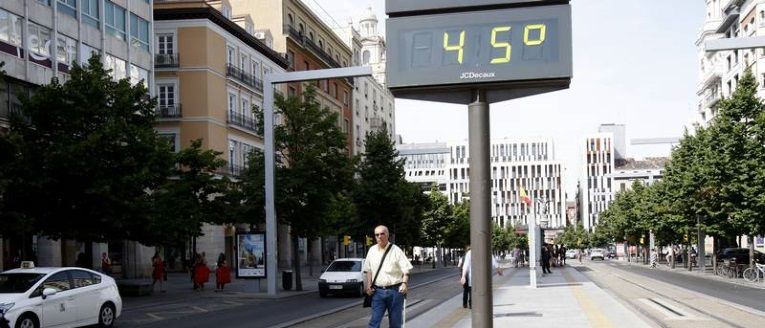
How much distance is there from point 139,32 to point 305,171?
1804 centimetres

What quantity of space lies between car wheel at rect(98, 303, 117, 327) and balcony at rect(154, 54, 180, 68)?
36.2 meters

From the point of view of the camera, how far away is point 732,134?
41.2m

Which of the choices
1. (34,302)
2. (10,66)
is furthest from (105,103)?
(34,302)

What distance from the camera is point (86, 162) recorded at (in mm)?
26672

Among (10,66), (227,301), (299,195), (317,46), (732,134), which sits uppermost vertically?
(317,46)

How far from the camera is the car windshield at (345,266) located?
30.1 metres

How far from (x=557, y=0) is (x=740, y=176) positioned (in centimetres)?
3653

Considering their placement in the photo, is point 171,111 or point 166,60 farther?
point 166,60

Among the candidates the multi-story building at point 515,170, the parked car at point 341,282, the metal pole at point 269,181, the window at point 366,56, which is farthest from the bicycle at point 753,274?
the multi-story building at point 515,170

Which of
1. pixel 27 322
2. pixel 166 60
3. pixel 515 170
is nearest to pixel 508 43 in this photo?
pixel 27 322

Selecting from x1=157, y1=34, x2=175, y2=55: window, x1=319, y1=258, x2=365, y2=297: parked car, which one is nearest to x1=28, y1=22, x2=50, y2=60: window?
x1=319, y1=258, x2=365, y2=297: parked car

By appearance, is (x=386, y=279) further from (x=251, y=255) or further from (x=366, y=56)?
(x=366, y=56)

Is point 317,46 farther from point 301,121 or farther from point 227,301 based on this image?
point 227,301

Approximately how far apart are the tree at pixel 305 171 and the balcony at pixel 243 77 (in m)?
23.1
